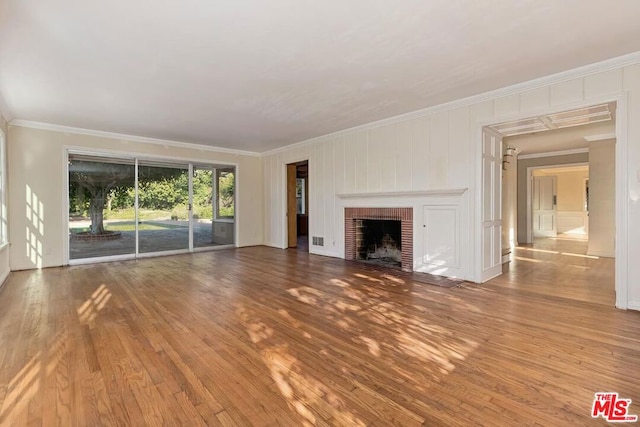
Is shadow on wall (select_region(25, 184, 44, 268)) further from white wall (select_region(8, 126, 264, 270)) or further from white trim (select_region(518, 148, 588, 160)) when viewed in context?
white trim (select_region(518, 148, 588, 160))

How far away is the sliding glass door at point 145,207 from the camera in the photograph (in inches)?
236

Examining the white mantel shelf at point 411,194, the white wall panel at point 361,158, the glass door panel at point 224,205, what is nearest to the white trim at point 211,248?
the glass door panel at point 224,205

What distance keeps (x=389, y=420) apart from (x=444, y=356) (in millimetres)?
844

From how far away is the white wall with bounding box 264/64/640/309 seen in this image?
123 inches

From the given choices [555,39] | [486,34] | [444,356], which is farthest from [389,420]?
[555,39]

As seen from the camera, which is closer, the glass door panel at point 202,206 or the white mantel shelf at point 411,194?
the white mantel shelf at point 411,194

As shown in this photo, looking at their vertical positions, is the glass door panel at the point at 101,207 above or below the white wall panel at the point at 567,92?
below

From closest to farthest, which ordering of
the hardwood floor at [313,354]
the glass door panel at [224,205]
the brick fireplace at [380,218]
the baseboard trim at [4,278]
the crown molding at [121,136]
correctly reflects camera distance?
the hardwood floor at [313,354] → the baseboard trim at [4,278] → the brick fireplace at [380,218] → the crown molding at [121,136] → the glass door panel at [224,205]

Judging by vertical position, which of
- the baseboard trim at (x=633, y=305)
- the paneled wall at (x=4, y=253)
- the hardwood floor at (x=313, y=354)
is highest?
the paneled wall at (x=4, y=253)

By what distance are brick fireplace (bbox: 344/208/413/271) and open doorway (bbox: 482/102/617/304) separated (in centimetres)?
112

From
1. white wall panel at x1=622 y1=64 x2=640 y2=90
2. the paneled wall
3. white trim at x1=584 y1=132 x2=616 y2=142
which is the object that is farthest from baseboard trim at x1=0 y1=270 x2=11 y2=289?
white trim at x1=584 y1=132 x2=616 y2=142

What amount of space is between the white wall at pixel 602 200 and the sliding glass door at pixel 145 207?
8.35 meters

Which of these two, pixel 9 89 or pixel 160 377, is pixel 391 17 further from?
pixel 9 89

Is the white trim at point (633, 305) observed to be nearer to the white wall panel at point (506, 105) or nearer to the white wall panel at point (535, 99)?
the white wall panel at point (535, 99)
